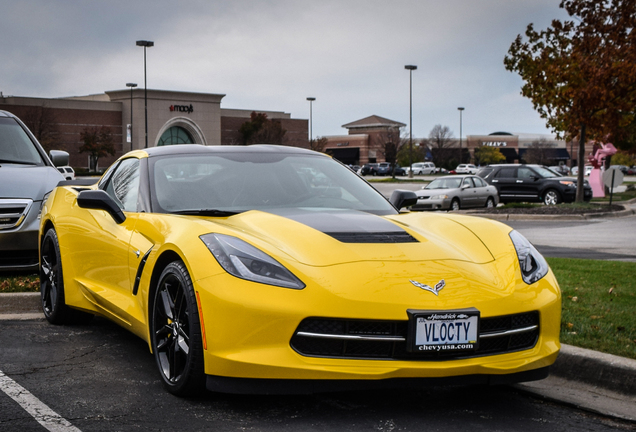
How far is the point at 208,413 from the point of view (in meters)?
3.77

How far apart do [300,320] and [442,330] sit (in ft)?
2.20

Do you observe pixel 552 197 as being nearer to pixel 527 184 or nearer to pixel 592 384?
pixel 527 184

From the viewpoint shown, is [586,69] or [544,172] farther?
[544,172]

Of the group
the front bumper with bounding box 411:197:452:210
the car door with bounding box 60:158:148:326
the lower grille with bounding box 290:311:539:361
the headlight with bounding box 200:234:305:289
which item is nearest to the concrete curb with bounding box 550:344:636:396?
the lower grille with bounding box 290:311:539:361

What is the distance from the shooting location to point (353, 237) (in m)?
4.09

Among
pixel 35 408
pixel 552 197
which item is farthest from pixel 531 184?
pixel 35 408

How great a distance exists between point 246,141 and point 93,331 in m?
Result: 81.3

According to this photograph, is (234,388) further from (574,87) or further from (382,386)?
(574,87)

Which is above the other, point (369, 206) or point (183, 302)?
point (369, 206)

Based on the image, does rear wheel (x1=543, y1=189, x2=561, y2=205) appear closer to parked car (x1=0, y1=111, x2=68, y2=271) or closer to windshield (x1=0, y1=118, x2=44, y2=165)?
windshield (x1=0, y1=118, x2=44, y2=165)

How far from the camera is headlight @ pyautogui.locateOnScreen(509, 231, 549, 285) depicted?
13.3 ft

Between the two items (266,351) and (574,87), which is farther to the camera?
(574,87)

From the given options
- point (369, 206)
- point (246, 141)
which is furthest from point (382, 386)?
point (246, 141)

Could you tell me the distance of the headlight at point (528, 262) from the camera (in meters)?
4.07
